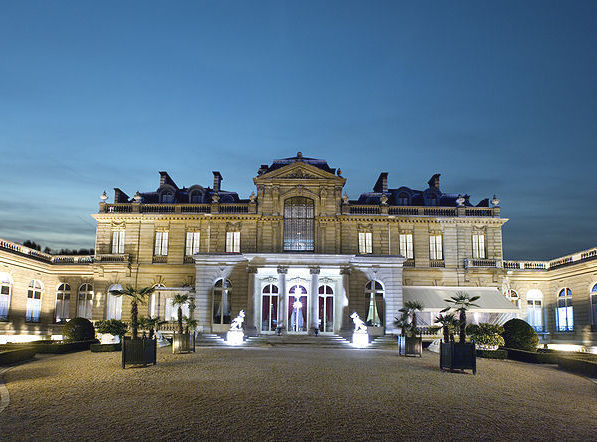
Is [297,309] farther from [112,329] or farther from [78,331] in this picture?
[78,331]

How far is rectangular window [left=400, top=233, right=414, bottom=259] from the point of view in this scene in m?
39.2

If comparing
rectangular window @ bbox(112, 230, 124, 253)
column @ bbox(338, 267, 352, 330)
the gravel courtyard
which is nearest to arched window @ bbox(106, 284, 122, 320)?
rectangular window @ bbox(112, 230, 124, 253)

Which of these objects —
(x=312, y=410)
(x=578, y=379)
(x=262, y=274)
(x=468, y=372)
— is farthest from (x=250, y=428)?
(x=262, y=274)

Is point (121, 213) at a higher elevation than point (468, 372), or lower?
higher

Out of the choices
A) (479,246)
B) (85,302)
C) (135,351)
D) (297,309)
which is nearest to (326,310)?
(297,309)

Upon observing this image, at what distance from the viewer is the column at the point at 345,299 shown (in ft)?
112

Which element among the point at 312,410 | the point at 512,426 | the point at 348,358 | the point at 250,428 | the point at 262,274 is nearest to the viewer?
the point at 250,428

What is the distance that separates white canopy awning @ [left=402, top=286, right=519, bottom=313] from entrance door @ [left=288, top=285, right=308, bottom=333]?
23.3 feet

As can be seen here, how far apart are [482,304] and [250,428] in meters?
29.8

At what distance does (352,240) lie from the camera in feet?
127

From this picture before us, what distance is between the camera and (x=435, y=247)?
39.5 meters

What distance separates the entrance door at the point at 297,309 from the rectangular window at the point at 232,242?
5.70 meters

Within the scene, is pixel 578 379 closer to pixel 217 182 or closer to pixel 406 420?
pixel 406 420

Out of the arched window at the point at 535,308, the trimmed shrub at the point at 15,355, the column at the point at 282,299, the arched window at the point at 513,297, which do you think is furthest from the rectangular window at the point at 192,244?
the arched window at the point at 535,308
